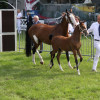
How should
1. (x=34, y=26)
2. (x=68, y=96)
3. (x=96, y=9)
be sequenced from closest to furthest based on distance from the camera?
(x=68, y=96) < (x=34, y=26) < (x=96, y=9)

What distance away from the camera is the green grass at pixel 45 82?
759 centimetres

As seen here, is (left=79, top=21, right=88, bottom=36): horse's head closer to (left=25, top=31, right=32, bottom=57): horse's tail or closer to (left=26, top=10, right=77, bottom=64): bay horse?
(left=26, top=10, right=77, bottom=64): bay horse

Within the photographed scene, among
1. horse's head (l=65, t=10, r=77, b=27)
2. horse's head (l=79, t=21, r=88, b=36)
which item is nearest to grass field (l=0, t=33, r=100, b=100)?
horse's head (l=79, t=21, r=88, b=36)

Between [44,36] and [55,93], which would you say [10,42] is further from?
[55,93]

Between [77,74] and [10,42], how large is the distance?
4.45 meters

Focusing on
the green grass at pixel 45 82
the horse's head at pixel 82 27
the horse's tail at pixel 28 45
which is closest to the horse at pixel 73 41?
the horse's head at pixel 82 27

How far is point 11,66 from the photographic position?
11.7 meters

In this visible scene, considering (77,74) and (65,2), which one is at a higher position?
(65,2)

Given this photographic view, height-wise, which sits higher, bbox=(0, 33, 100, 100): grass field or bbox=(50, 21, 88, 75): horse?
bbox=(50, 21, 88, 75): horse

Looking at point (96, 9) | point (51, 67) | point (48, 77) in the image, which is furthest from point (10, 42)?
point (96, 9)

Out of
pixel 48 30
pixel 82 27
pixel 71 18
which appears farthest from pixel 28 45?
pixel 82 27

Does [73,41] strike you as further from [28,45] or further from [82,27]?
[28,45]

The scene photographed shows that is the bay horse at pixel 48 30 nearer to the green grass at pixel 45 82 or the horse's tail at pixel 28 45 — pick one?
the horse's tail at pixel 28 45

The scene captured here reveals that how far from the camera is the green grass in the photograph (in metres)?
7.59
